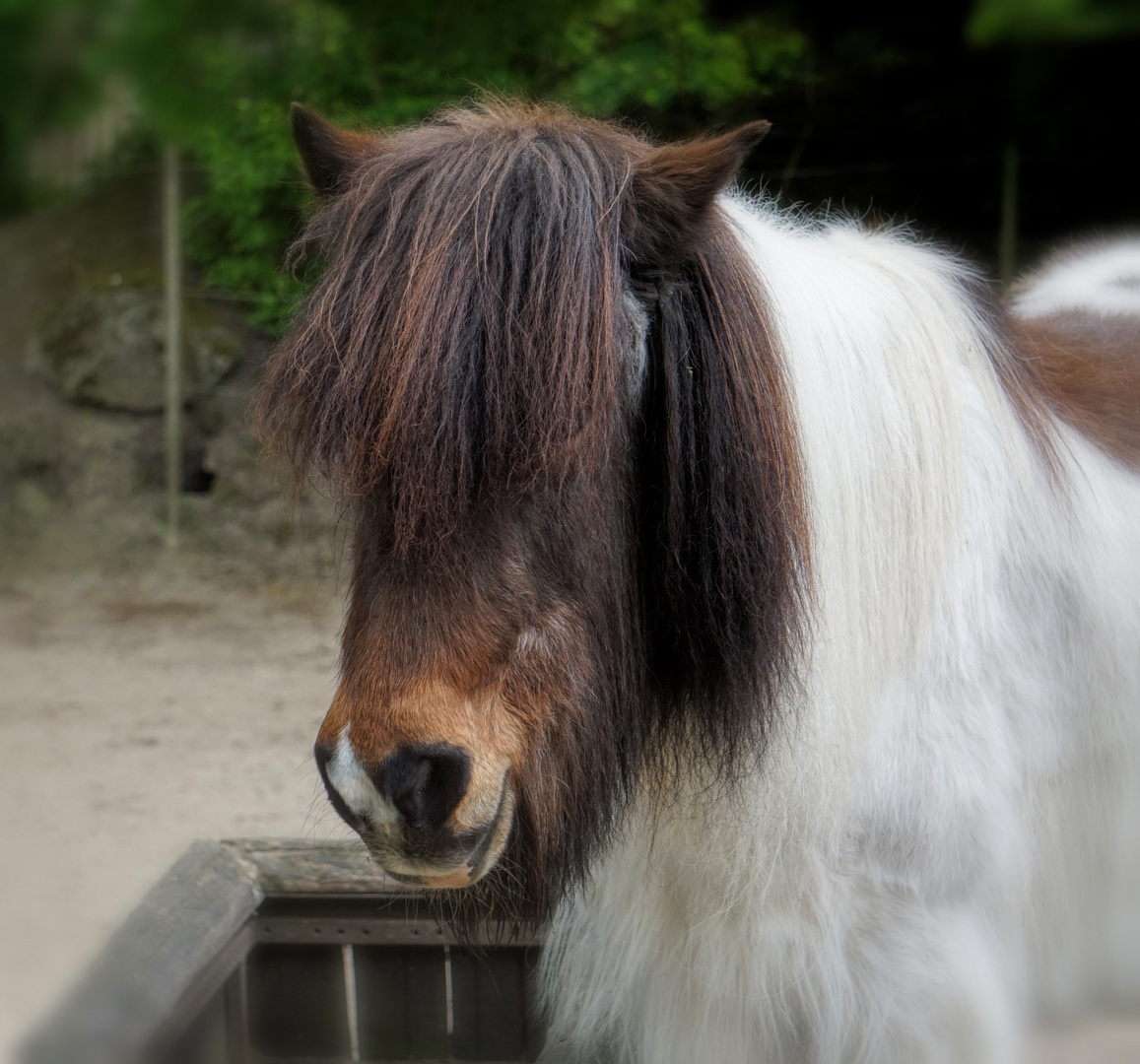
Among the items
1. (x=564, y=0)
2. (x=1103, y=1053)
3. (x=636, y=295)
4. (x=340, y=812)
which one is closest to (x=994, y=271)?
(x=564, y=0)

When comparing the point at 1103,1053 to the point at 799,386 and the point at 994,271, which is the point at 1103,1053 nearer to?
the point at 799,386

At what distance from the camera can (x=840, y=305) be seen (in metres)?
1.51

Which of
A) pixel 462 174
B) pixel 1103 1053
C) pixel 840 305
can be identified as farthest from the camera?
pixel 1103 1053

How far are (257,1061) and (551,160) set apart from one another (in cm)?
189

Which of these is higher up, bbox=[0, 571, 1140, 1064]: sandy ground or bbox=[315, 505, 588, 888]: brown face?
bbox=[315, 505, 588, 888]: brown face

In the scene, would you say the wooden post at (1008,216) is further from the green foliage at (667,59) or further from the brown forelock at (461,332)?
the brown forelock at (461,332)

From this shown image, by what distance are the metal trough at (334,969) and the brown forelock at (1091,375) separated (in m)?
1.34

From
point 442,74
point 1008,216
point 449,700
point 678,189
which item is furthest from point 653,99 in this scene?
point 449,700

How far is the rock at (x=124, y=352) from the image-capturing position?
6805 mm

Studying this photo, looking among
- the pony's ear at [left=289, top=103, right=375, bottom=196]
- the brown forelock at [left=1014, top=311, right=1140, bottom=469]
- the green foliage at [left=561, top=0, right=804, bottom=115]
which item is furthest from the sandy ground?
the green foliage at [left=561, top=0, right=804, bottom=115]

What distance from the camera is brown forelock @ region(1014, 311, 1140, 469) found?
1.76 m

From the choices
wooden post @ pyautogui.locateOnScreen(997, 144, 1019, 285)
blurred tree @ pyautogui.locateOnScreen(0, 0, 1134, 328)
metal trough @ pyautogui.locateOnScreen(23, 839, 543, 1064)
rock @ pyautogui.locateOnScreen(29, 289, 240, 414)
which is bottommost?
metal trough @ pyautogui.locateOnScreen(23, 839, 543, 1064)

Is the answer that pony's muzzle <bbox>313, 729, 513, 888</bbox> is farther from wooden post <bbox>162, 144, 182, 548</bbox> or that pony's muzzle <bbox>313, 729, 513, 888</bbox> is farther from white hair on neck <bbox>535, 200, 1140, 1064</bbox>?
wooden post <bbox>162, 144, 182, 548</bbox>

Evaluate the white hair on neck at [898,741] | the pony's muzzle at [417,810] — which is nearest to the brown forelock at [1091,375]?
the white hair on neck at [898,741]
